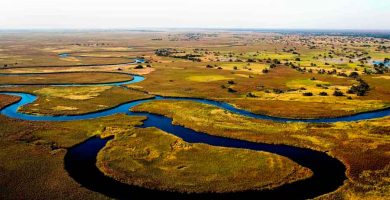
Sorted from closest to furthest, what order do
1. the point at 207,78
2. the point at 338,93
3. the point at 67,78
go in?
the point at 338,93
the point at 67,78
the point at 207,78

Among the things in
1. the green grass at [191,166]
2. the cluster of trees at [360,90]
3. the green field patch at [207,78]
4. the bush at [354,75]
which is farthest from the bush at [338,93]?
the green grass at [191,166]

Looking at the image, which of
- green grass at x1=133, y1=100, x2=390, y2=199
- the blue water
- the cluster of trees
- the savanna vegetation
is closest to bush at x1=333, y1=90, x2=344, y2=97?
the savanna vegetation

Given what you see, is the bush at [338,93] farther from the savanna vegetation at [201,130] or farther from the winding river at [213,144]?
the winding river at [213,144]

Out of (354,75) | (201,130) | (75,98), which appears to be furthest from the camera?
(354,75)

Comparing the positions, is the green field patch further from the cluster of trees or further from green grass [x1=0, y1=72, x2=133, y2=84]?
the cluster of trees

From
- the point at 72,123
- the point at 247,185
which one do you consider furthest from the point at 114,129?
the point at 247,185

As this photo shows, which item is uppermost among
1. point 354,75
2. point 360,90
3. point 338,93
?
point 360,90

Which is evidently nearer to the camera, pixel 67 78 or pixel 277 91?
pixel 277 91

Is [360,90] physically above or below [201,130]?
above

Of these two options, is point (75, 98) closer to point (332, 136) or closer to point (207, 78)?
point (207, 78)

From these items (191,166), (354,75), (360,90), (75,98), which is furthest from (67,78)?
(354,75)
